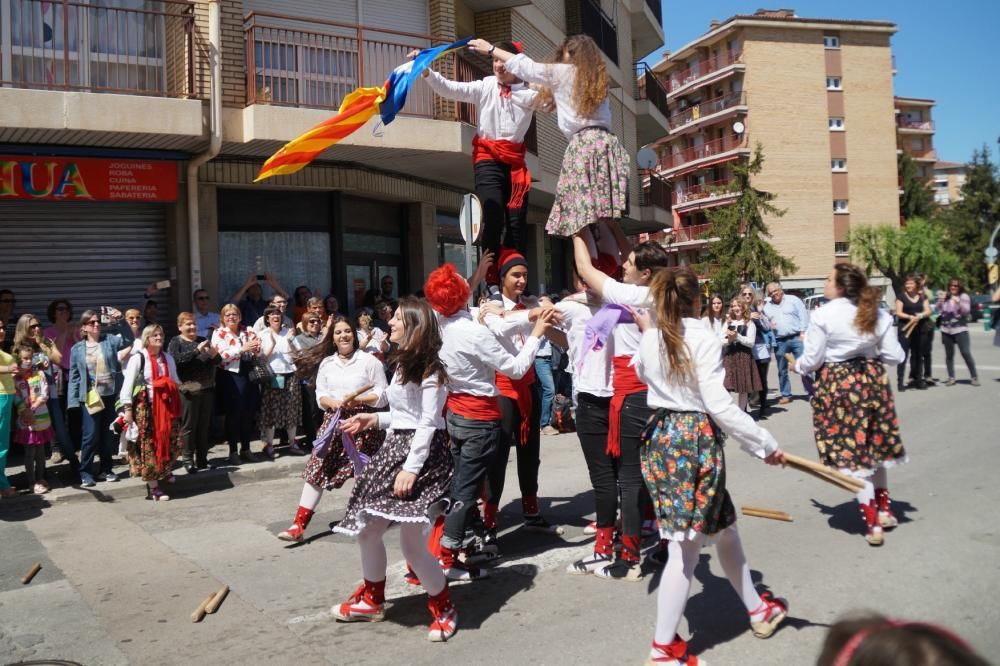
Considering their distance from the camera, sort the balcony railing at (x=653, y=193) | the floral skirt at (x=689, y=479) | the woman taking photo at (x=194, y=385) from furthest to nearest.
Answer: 1. the balcony railing at (x=653, y=193)
2. the woman taking photo at (x=194, y=385)
3. the floral skirt at (x=689, y=479)

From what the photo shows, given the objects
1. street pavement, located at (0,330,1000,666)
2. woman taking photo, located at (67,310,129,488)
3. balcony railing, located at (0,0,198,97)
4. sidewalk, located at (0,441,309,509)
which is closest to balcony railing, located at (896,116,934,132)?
balcony railing, located at (0,0,198,97)

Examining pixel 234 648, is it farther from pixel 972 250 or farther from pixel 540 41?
pixel 972 250

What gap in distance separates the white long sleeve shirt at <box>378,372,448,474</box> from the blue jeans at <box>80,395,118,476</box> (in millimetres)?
5409

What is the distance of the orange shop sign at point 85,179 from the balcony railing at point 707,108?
5351 centimetres

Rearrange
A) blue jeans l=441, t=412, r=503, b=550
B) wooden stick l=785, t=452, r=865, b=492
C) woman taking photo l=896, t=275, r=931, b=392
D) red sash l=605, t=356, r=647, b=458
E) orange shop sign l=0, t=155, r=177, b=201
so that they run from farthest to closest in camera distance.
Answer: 1. woman taking photo l=896, t=275, r=931, b=392
2. orange shop sign l=0, t=155, r=177, b=201
3. red sash l=605, t=356, r=647, b=458
4. blue jeans l=441, t=412, r=503, b=550
5. wooden stick l=785, t=452, r=865, b=492

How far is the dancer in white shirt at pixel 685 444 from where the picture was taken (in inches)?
163

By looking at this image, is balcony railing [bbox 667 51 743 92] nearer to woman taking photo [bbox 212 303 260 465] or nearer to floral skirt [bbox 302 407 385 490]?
woman taking photo [bbox 212 303 260 465]

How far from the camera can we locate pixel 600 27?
23.3 m

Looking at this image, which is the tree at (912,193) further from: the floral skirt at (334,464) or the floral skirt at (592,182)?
the floral skirt at (334,464)

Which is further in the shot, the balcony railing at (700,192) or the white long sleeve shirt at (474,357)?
the balcony railing at (700,192)

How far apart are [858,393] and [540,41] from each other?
15.2m

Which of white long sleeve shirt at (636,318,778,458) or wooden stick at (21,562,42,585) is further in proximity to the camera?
wooden stick at (21,562,42,585)

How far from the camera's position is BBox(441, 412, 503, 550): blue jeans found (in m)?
5.58

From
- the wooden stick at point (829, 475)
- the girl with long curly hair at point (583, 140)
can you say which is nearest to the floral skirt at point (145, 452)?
the girl with long curly hair at point (583, 140)
